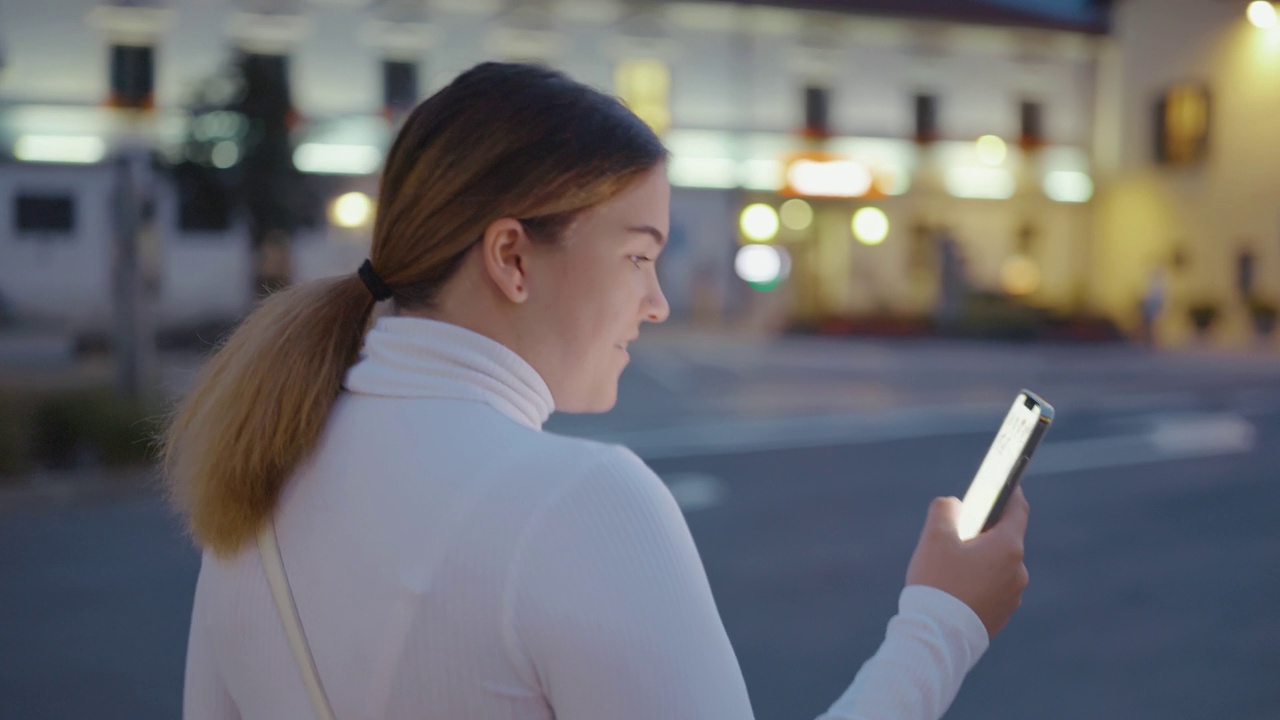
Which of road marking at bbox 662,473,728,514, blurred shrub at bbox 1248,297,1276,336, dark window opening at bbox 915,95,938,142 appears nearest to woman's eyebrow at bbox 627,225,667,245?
road marking at bbox 662,473,728,514

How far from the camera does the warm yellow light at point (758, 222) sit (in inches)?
1379

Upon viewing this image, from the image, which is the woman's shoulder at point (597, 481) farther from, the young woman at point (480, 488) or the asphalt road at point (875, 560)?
the asphalt road at point (875, 560)

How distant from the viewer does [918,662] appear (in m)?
1.14

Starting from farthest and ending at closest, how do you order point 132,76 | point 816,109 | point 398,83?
point 816,109, point 398,83, point 132,76

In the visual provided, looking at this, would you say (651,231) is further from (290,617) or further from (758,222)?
(758,222)

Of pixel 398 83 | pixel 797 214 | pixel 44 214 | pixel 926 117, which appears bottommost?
pixel 44 214

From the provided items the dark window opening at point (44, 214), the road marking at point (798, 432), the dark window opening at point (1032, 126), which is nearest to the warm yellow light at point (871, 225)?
the dark window opening at point (1032, 126)

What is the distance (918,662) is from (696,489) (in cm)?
850

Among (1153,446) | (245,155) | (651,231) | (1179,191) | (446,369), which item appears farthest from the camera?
(1179,191)

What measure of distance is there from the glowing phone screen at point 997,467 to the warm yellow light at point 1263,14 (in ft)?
11.1

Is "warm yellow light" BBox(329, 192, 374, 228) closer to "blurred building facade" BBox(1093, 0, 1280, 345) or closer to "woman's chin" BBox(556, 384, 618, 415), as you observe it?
"blurred building facade" BBox(1093, 0, 1280, 345)

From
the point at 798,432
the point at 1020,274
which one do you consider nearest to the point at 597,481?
the point at 798,432

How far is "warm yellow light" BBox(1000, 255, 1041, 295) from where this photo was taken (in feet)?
122

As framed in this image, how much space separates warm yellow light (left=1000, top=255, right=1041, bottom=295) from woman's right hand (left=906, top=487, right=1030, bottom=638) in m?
37.8
